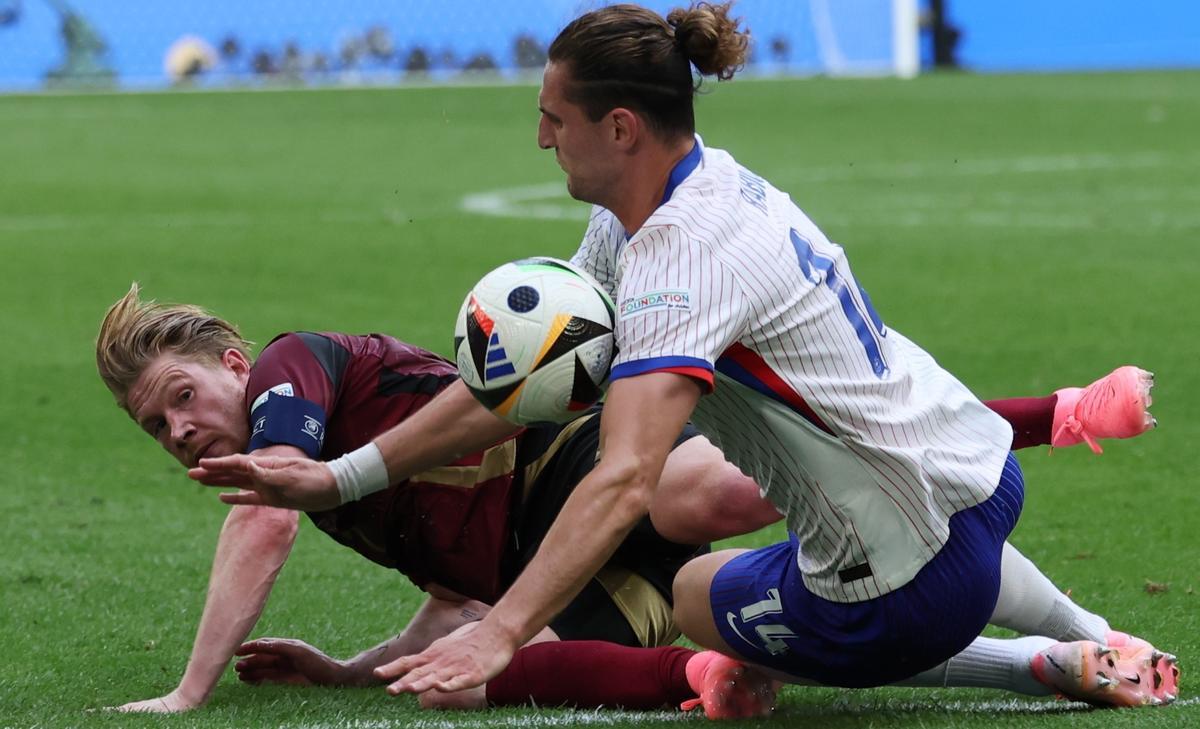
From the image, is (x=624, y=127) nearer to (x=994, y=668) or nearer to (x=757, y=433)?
(x=757, y=433)

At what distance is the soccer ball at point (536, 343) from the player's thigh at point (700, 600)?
0.62m

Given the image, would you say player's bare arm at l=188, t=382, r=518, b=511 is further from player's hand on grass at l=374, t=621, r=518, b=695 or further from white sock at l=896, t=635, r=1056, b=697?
white sock at l=896, t=635, r=1056, b=697


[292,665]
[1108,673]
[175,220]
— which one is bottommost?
[175,220]

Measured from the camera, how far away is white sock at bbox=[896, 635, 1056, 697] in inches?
173

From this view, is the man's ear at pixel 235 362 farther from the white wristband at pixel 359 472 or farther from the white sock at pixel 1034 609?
the white sock at pixel 1034 609

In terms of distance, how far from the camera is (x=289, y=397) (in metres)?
4.61

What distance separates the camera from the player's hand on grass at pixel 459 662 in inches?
137

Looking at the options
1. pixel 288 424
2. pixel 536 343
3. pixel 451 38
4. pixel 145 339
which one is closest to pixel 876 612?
pixel 536 343

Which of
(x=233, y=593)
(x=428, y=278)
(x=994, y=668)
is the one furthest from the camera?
(x=428, y=278)

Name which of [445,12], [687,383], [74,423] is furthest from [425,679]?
[445,12]

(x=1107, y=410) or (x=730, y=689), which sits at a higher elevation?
(x=1107, y=410)

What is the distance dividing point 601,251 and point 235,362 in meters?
0.99

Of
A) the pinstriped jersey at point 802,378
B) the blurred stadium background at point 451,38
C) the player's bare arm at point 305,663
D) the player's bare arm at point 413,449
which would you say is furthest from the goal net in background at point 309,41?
the pinstriped jersey at point 802,378

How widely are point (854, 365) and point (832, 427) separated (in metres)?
0.14
